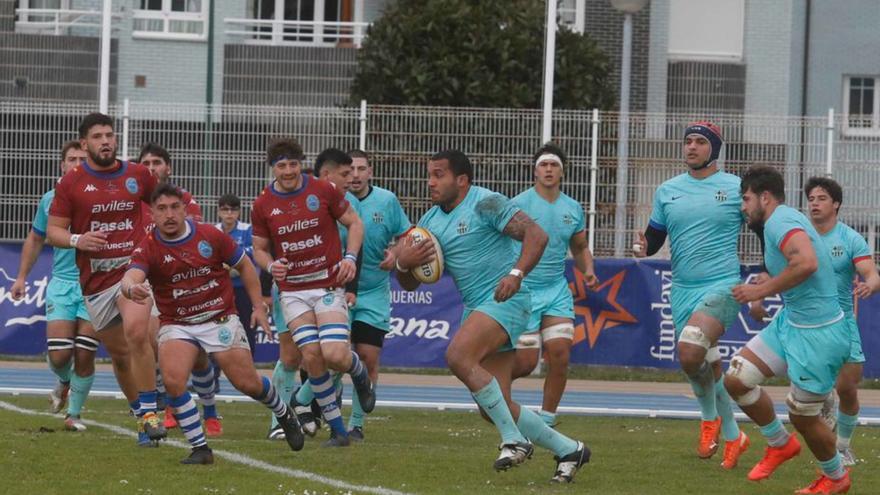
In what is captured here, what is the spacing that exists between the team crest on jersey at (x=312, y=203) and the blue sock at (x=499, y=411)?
234 centimetres

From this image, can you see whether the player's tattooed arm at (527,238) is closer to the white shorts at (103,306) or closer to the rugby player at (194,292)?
the rugby player at (194,292)

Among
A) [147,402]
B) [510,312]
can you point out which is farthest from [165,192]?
[510,312]

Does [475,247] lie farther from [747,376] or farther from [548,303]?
[548,303]

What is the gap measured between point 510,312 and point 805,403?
6.24 ft

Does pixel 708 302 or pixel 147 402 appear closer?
pixel 708 302

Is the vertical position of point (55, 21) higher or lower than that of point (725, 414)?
higher

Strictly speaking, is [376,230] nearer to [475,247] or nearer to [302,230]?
[302,230]

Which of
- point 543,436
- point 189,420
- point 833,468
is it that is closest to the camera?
point 833,468

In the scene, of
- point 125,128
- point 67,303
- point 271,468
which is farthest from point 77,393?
point 125,128

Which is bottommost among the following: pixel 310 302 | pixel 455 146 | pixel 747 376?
pixel 747 376

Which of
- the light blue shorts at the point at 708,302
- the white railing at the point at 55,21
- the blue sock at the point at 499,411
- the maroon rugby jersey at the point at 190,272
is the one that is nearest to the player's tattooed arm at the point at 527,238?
the blue sock at the point at 499,411

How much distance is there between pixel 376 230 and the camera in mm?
14047

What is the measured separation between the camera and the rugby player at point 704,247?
12.4m

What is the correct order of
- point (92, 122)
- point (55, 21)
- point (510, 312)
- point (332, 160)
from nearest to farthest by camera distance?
point (510, 312) < point (92, 122) < point (332, 160) < point (55, 21)
